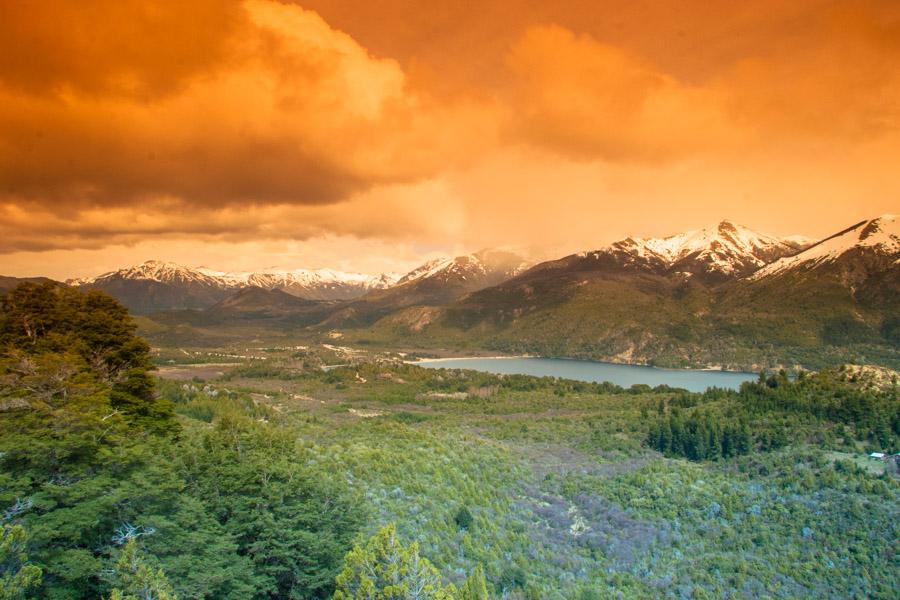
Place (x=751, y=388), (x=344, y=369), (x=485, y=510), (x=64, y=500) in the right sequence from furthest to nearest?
1. (x=344, y=369)
2. (x=751, y=388)
3. (x=485, y=510)
4. (x=64, y=500)

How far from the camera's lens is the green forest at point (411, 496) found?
1694 centimetres

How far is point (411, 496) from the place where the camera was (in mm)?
38188

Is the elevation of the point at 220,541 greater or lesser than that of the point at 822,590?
greater

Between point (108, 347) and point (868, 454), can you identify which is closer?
point (108, 347)

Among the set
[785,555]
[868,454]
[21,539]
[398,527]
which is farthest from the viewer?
[868,454]

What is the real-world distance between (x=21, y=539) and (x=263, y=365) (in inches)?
6927

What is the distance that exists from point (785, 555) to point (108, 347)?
1905 inches

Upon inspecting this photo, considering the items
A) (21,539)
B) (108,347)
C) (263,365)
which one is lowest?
(263,365)

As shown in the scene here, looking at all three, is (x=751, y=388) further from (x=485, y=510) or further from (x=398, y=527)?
(x=398, y=527)

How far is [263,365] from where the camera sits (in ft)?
594

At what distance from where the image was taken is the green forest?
16.9m

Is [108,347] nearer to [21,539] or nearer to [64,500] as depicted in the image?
[64,500]

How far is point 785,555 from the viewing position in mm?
38000

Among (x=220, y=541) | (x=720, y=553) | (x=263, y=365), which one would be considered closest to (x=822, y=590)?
(x=720, y=553)
